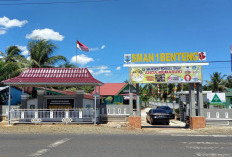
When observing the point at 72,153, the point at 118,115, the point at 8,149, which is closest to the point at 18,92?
the point at 118,115

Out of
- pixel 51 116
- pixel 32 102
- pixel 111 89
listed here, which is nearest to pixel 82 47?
pixel 32 102

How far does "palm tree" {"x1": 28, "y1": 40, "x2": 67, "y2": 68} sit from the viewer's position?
82.1 feet

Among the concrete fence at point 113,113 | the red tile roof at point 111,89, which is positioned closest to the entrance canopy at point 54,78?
the concrete fence at point 113,113

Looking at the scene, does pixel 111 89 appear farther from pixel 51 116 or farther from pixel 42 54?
pixel 51 116

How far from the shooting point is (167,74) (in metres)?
15.1

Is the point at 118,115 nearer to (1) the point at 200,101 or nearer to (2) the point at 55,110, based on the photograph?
(2) the point at 55,110

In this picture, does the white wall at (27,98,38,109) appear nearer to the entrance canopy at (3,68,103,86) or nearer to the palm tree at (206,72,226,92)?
the entrance canopy at (3,68,103,86)

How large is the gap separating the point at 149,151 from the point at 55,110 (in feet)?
36.6

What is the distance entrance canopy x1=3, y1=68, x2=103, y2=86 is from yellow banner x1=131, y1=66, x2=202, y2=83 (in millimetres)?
3198

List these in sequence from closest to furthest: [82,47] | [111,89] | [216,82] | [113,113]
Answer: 1. [113,113]
2. [82,47]
3. [111,89]
4. [216,82]

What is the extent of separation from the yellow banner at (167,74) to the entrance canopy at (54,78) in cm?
320

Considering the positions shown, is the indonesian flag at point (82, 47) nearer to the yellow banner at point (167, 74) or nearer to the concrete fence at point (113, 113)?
the concrete fence at point (113, 113)

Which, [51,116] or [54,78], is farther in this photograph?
[54,78]

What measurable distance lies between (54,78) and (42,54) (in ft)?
31.8
